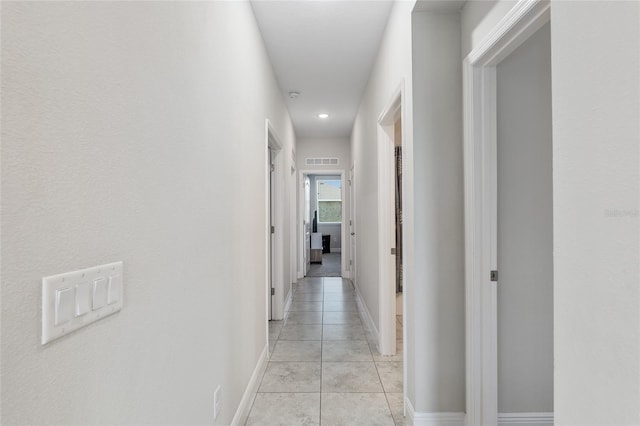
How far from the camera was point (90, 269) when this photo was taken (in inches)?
28.6

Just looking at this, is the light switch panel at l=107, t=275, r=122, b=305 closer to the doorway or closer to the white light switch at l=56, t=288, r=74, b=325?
the white light switch at l=56, t=288, r=74, b=325

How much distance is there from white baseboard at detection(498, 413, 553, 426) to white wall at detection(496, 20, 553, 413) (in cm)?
3

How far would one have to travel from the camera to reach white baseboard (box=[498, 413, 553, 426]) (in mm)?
1902

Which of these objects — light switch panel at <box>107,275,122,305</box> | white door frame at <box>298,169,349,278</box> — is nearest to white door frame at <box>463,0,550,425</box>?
light switch panel at <box>107,275,122,305</box>

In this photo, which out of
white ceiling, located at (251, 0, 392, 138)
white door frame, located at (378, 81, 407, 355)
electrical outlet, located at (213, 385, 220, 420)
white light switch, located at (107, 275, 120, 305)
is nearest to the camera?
white light switch, located at (107, 275, 120, 305)

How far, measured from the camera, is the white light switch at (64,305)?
64cm

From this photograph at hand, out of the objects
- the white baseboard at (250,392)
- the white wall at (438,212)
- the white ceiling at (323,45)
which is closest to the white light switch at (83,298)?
the white baseboard at (250,392)

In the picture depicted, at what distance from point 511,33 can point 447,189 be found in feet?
2.62

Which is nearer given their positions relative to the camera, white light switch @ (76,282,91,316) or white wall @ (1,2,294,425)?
white wall @ (1,2,294,425)

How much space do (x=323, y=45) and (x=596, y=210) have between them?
2686 mm

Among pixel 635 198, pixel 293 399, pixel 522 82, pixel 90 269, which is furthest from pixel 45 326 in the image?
pixel 522 82

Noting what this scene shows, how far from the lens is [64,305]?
65cm

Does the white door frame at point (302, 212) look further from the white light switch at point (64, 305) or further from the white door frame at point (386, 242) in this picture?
the white light switch at point (64, 305)

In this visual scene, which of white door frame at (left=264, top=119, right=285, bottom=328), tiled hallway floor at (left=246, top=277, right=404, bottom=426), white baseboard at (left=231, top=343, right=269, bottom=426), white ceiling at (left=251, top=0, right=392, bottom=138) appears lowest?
tiled hallway floor at (left=246, top=277, right=404, bottom=426)
